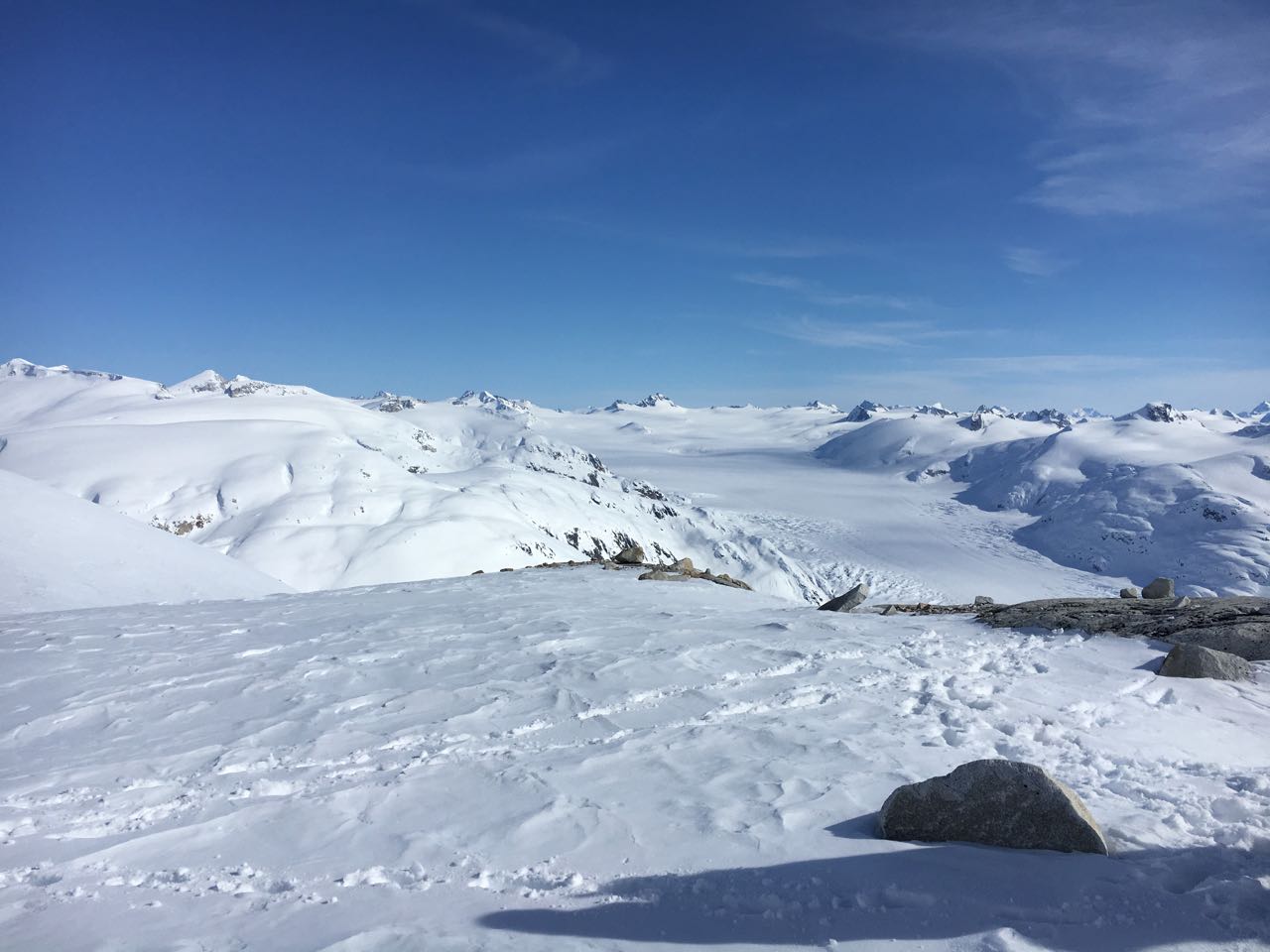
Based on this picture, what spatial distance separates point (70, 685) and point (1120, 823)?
37.2 ft

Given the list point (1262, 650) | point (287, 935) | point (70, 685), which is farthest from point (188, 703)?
point (1262, 650)

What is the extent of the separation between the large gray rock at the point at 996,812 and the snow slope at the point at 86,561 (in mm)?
16484

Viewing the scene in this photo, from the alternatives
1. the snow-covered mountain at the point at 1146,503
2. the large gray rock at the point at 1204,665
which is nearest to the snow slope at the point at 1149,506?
the snow-covered mountain at the point at 1146,503

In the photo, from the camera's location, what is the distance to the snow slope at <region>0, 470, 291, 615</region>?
1520cm

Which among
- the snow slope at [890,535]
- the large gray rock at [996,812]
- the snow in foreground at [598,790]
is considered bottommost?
the snow slope at [890,535]

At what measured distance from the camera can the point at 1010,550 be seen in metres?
99.8

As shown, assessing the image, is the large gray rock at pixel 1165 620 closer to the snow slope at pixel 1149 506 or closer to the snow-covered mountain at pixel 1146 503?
the snow-covered mountain at pixel 1146 503

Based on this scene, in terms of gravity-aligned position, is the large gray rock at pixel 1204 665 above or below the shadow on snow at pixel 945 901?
above

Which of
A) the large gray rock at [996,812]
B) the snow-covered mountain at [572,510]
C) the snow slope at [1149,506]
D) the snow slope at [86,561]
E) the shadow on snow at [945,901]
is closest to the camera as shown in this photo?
the shadow on snow at [945,901]

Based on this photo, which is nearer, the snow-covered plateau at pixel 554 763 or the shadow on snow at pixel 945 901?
the shadow on snow at pixel 945 901

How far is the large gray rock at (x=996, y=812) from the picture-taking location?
475 centimetres

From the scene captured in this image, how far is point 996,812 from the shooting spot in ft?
15.9

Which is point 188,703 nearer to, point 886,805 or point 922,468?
point 886,805

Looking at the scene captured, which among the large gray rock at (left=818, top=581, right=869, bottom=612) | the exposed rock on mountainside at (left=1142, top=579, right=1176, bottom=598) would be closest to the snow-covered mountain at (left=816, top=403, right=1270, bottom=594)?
the exposed rock on mountainside at (left=1142, top=579, right=1176, bottom=598)
